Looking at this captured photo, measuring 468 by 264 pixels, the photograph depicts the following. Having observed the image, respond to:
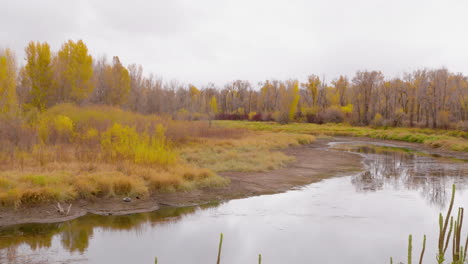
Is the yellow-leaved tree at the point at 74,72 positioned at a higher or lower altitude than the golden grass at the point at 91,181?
higher

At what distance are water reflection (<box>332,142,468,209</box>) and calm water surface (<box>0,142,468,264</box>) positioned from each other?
3.08 ft

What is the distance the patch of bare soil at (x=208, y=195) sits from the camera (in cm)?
998

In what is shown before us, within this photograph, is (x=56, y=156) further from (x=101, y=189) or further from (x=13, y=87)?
(x=13, y=87)

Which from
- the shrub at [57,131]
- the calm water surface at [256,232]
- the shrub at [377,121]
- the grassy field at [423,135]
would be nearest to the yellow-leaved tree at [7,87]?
the shrub at [57,131]

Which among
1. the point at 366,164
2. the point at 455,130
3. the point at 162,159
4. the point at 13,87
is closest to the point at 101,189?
the point at 162,159

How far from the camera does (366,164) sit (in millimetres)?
22703

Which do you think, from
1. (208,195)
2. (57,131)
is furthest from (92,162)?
(57,131)

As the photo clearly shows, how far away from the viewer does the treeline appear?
2872 centimetres

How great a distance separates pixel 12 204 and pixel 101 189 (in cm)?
248

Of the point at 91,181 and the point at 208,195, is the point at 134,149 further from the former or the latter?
the point at 208,195

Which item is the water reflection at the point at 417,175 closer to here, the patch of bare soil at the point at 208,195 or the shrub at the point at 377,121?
the patch of bare soil at the point at 208,195

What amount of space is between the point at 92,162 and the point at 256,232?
7387 millimetres

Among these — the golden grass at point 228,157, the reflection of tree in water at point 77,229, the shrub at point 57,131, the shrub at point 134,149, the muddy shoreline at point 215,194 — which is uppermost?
the shrub at point 57,131

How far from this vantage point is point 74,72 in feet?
103
